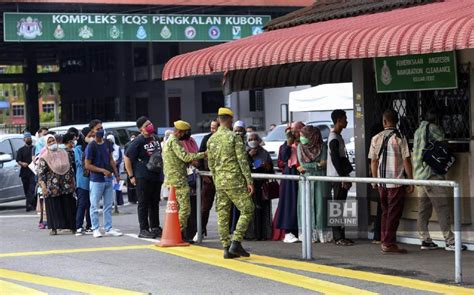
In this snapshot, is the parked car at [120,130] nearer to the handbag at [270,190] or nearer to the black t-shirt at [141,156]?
the black t-shirt at [141,156]

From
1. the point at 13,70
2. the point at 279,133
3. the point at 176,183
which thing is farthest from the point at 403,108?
the point at 13,70

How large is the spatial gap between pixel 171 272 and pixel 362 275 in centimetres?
215

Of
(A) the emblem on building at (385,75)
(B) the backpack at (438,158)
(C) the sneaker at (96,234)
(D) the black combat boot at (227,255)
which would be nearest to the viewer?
(B) the backpack at (438,158)

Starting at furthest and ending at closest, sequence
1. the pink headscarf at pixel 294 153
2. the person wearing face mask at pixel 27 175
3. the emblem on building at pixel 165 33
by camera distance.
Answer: the emblem on building at pixel 165 33 < the person wearing face mask at pixel 27 175 < the pink headscarf at pixel 294 153

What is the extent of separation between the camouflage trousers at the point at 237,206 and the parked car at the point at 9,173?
10.4m

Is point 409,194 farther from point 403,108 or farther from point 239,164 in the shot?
point 239,164

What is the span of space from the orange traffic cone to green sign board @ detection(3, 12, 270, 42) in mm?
19408

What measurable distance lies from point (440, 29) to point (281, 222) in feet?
15.1

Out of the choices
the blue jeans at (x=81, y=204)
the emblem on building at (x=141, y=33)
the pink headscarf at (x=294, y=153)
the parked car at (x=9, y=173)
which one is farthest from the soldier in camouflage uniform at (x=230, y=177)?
the emblem on building at (x=141, y=33)

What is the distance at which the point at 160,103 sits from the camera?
5122 centimetres

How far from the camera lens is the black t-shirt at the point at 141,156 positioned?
46.9 ft

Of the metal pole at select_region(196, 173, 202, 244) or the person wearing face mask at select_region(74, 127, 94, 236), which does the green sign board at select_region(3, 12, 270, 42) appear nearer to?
the person wearing face mask at select_region(74, 127, 94, 236)

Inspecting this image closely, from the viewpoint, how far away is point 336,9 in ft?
45.6

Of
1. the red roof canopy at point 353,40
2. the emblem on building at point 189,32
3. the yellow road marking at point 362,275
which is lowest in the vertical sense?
the yellow road marking at point 362,275
